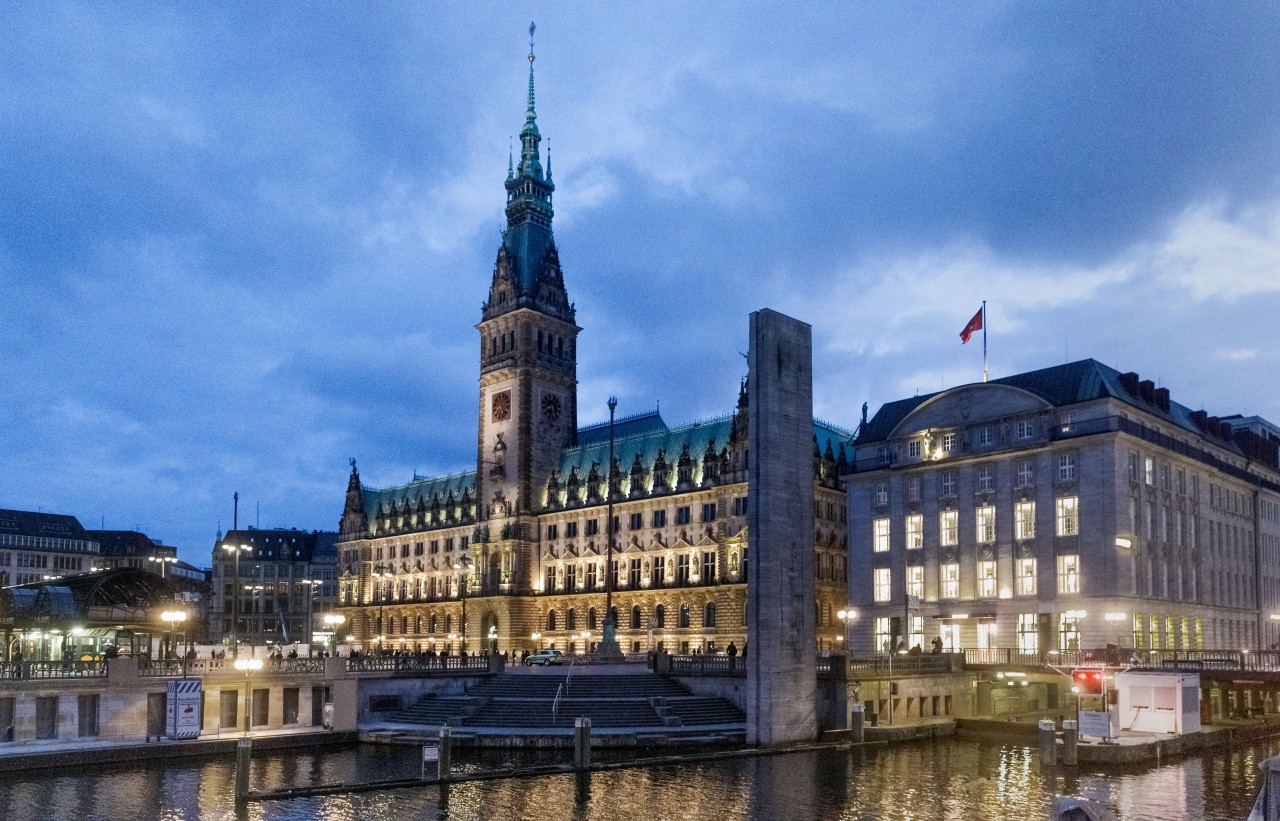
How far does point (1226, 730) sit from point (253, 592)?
162 meters

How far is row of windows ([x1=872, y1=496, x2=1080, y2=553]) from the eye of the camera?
262 ft

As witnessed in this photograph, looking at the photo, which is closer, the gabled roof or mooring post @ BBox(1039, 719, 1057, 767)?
mooring post @ BBox(1039, 719, 1057, 767)

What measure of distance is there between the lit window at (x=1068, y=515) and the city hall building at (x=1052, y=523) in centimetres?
12

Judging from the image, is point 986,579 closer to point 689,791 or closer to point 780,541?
point 780,541

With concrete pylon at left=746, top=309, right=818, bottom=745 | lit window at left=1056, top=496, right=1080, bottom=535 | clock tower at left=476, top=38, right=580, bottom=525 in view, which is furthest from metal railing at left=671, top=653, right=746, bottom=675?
clock tower at left=476, top=38, right=580, bottom=525

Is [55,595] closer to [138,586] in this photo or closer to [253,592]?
[138,586]

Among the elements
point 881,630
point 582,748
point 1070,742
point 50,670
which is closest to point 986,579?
point 881,630

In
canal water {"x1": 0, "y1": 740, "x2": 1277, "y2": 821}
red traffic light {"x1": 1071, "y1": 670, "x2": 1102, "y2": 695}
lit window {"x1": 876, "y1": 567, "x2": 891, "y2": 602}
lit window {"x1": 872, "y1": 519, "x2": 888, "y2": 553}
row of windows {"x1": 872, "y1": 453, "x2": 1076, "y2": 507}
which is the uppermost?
row of windows {"x1": 872, "y1": 453, "x2": 1076, "y2": 507}

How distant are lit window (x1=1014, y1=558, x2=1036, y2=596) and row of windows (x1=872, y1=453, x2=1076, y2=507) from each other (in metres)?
5.46

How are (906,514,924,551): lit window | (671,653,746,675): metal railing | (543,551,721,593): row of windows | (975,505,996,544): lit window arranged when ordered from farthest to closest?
1. (543,551,721,593): row of windows
2. (906,514,924,551): lit window
3. (975,505,996,544): lit window
4. (671,653,746,675): metal railing

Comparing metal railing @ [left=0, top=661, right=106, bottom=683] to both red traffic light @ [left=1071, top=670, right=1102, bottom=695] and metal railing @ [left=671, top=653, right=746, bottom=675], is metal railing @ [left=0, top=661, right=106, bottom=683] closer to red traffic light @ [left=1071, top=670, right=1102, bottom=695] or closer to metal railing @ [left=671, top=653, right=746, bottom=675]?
metal railing @ [left=671, top=653, right=746, bottom=675]

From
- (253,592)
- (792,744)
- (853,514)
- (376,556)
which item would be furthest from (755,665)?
(253,592)

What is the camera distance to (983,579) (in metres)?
84.2

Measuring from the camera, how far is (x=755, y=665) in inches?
2293
